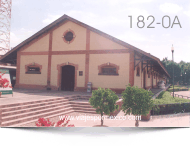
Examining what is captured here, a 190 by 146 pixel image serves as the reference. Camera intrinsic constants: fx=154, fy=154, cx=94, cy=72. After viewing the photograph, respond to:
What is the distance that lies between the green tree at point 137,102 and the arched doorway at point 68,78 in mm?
10120

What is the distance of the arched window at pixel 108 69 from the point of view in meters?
13.7

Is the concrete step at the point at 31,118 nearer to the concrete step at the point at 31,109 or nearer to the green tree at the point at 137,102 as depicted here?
the concrete step at the point at 31,109

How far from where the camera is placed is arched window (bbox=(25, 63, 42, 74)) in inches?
646

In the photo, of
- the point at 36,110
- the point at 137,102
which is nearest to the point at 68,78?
the point at 36,110

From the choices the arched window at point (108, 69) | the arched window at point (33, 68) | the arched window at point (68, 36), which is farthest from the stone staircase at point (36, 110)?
the arched window at point (33, 68)

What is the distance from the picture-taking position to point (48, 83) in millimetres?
15859

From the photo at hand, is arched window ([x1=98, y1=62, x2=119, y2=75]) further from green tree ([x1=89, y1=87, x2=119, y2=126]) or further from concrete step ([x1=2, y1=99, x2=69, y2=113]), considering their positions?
green tree ([x1=89, y1=87, x2=119, y2=126])

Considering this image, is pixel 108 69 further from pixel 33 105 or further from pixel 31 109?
pixel 31 109

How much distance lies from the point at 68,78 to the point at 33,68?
14.0ft

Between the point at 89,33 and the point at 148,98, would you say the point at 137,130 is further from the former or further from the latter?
the point at 89,33

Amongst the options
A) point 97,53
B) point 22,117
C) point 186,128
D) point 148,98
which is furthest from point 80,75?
point 186,128

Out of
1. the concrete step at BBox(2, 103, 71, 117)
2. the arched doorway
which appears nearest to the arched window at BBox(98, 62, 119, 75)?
the arched doorway

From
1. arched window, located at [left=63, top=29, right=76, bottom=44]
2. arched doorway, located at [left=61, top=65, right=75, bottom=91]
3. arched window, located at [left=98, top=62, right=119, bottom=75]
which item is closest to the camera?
arched window, located at [left=98, top=62, right=119, bottom=75]

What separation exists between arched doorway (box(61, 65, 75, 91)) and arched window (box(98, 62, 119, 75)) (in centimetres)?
308
